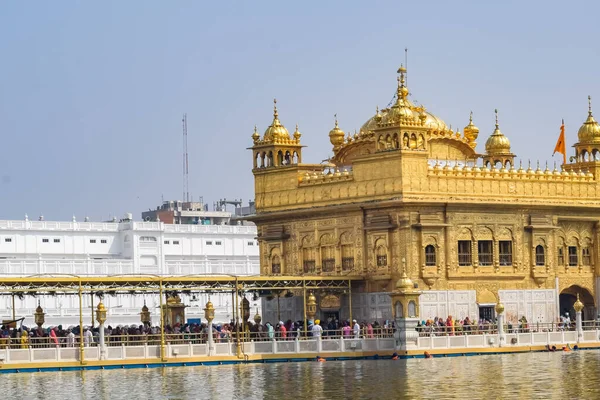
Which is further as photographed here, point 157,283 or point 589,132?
point 589,132

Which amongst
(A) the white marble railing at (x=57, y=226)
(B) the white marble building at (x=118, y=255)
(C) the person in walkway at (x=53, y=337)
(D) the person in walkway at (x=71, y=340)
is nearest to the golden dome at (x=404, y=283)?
(D) the person in walkway at (x=71, y=340)

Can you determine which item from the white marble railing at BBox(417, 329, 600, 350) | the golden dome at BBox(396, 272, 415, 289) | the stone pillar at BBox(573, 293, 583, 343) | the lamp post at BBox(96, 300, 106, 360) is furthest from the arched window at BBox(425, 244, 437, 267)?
the lamp post at BBox(96, 300, 106, 360)

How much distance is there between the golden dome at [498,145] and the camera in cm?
6644

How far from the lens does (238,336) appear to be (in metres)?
51.8

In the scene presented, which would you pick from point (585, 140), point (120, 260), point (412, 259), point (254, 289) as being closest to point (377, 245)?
point (412, 259)

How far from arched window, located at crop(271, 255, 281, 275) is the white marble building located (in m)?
25.3

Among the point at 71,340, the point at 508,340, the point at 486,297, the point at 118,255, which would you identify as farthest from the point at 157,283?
the point at 118,255

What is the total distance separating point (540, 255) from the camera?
59.5 meters

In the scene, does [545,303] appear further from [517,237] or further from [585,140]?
[585,140]

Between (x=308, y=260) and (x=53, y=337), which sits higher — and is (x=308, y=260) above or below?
above

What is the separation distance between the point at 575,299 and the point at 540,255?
3557mm

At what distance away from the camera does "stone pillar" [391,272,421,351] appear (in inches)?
2060

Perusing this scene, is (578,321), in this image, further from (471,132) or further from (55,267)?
(55,267)

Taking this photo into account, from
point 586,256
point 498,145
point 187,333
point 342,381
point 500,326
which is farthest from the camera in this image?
point 498,145
